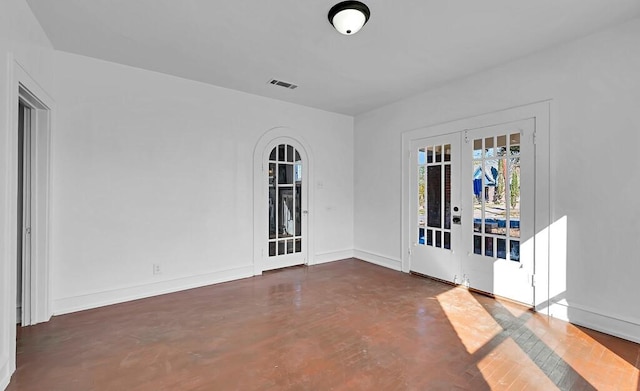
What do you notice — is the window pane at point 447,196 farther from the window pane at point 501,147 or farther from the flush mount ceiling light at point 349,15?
the flush mount ceiling light at point 349,15

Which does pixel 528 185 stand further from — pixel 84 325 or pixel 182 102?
pixel 84 325

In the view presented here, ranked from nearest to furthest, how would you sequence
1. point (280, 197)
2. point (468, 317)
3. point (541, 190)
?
point (468, 317), point (541, 190), point (280, 197)

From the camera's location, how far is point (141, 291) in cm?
375

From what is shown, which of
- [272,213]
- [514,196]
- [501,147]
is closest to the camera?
[514,196]

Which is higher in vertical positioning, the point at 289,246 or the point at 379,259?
the point at 289,246

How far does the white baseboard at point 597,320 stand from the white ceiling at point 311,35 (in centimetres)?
279

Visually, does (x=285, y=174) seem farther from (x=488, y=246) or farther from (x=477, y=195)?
(x=488, y=246)

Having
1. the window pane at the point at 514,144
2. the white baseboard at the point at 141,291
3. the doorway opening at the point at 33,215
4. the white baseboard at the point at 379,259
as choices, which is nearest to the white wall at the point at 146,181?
the white baseboard at the point at 141,291

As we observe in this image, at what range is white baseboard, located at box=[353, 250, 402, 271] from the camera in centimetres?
510

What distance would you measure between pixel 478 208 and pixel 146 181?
4.38 meters

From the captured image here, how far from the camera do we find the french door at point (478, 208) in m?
3.48

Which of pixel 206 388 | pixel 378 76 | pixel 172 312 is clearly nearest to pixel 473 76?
pixel 378 76

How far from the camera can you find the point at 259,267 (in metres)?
4.79

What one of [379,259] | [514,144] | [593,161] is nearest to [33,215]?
[379,259]
